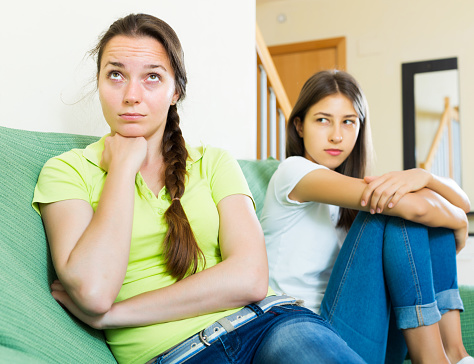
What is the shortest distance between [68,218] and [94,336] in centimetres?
22

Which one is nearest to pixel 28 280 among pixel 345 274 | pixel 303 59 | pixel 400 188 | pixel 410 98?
pixel 345 274

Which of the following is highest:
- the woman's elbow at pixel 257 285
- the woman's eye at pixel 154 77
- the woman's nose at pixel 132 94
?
the woman's eye at pixel 154 77

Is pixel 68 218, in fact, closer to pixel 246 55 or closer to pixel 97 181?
pixel 97 181

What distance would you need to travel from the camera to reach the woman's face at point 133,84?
105 centimetres

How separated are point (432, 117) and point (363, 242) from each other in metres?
3.19

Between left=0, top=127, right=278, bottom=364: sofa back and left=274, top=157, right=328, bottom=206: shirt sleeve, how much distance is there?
64cm

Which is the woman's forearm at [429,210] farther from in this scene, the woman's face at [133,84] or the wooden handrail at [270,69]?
the wooden handrail at [270,69]

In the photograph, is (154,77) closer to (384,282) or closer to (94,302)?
(94,302)

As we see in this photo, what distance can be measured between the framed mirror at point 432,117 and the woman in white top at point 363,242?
107 inches

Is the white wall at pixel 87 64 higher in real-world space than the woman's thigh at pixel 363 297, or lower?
higher

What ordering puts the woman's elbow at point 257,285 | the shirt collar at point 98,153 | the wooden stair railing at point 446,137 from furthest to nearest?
the wooden stair railing at point 446,137 < the shirt collar at point 98,153 < the woman's elbow at point 257,285

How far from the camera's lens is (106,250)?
88cm

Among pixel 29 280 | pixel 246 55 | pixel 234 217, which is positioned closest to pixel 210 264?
pixel 234 217

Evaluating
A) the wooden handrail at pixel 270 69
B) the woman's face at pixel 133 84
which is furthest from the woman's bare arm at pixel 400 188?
the wooden handrail at pixel 270 69
